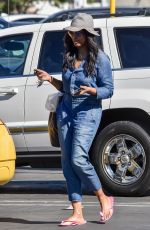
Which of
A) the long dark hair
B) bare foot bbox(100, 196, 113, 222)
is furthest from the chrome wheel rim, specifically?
the long dark hair

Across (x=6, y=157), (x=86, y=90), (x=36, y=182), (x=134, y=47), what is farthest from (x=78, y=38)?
(x=36, y=182)

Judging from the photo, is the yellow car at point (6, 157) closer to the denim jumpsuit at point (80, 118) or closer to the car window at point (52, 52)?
the denim jumpsuit at point (80, 118)

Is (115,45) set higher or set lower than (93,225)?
higher

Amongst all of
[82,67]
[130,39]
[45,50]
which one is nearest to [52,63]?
[45,50]

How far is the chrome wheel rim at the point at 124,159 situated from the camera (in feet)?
32.3

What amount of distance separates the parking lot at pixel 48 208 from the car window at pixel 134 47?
1391 millimetres

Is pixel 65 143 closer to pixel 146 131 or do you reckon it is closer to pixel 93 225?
pixel 93 225

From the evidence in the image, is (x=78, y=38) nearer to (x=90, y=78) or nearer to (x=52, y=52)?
(x=90, y=78)

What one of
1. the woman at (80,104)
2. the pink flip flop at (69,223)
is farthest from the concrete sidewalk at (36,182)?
the woman at (80,104)

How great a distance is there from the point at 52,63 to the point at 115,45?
69 centimetres

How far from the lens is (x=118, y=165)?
32.4ft

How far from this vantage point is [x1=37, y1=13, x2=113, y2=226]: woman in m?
7.92

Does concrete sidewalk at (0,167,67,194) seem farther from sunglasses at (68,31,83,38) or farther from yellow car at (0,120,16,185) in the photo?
sunglasses at (68,31,83,38)

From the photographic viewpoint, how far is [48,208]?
9.31 m
